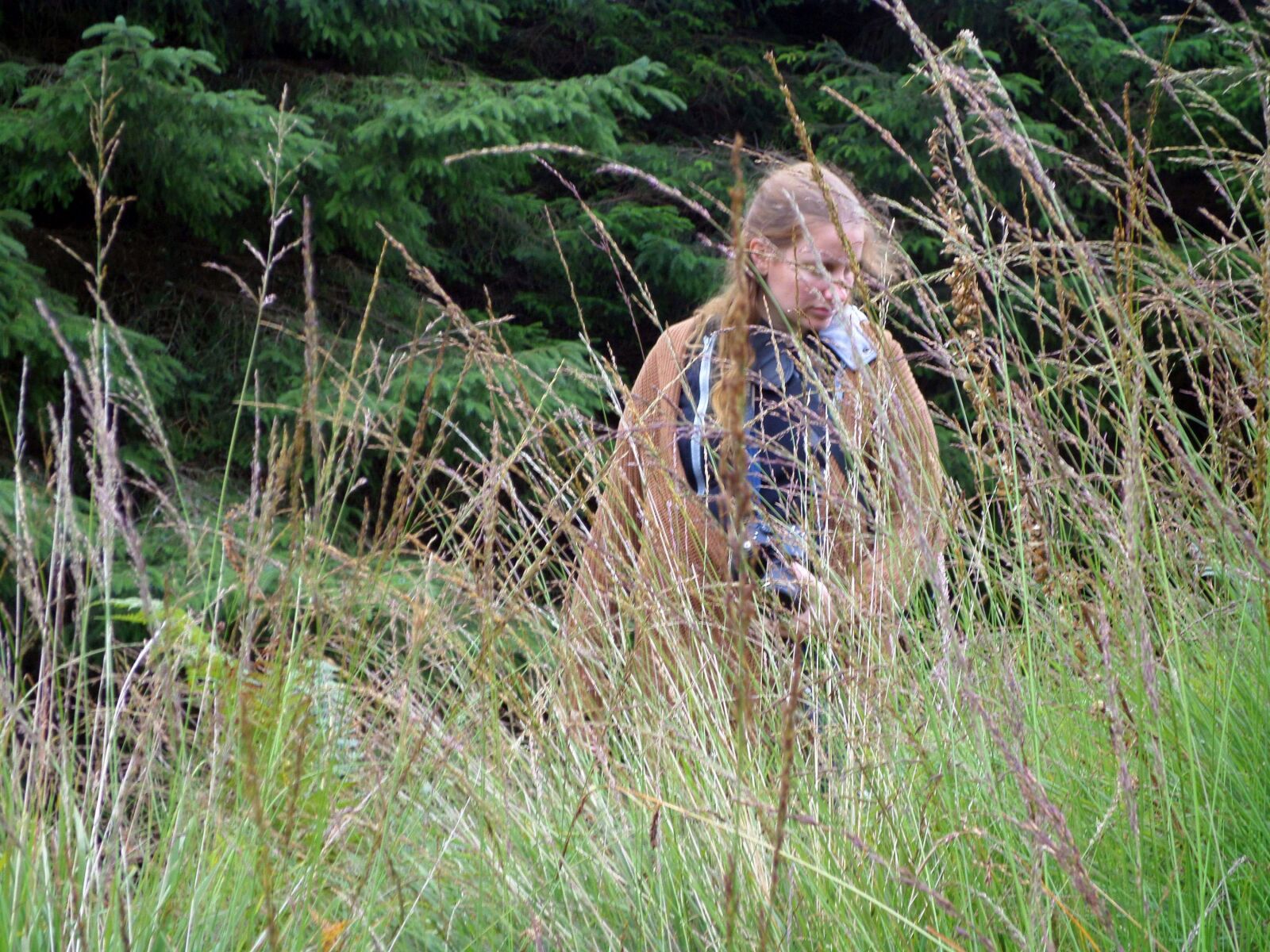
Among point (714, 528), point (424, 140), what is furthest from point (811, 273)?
point (424, 140)

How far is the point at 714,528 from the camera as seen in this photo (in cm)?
165

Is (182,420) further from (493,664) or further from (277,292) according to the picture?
(493,664)

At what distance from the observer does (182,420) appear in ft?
19.7

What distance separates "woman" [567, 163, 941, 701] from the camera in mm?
1365

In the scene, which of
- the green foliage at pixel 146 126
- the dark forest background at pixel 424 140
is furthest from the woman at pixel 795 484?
the green foliage at pixel 146 126

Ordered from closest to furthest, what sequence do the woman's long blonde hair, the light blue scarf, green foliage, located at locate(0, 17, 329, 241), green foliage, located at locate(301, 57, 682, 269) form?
1. the light blue scarf
2. the woman's long blonde hair
3. green foliage, located at locate(0, 17, 329, 241)
4. green foliage, located at locate(301, 57, 682, 269)

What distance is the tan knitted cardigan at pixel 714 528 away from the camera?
1404mm

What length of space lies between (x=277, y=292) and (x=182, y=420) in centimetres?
92

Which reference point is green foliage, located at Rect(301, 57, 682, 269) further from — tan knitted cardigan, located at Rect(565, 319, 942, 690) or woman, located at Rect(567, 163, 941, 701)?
tan knitted cardigan, located at Rect(565, 319, 942, 690)

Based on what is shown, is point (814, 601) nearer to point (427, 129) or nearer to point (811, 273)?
point (811, 273)

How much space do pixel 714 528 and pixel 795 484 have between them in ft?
1.06

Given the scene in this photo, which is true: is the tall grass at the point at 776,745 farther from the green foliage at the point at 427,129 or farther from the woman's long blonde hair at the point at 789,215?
the green foliage at the point at 427,129

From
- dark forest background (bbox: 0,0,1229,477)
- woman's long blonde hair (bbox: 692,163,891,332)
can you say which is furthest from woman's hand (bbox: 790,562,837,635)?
dark forest background (bbox: 0,0,1229,477)

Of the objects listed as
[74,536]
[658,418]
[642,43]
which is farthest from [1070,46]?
[74,536]
